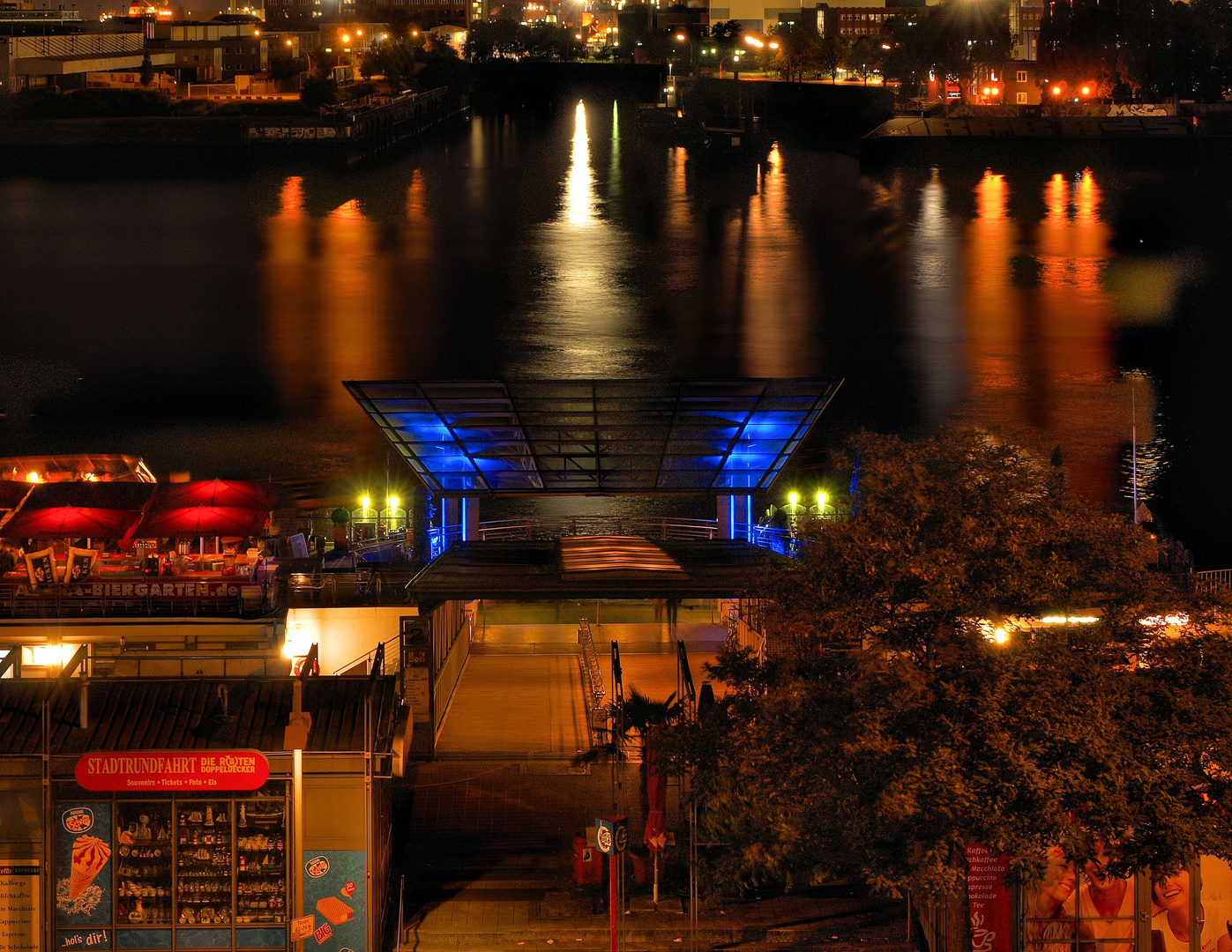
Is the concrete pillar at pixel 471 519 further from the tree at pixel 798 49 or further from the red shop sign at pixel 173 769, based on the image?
the tree at pixel 798 49

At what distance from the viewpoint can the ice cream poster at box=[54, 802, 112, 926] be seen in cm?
1009

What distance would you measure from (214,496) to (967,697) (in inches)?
464

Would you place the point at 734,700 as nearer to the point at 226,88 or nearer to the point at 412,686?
the point at 412,686

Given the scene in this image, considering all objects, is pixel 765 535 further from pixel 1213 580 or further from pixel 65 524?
pixel 65 524

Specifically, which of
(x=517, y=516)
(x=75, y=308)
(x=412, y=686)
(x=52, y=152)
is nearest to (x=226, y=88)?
(x=52, y=152)

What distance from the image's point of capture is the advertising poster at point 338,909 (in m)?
10.3

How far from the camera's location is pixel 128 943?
10.2m

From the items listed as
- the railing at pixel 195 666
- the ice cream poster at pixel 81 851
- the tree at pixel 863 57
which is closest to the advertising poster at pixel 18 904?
the ice cream poster at pixel 81 851

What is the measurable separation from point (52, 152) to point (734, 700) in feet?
372

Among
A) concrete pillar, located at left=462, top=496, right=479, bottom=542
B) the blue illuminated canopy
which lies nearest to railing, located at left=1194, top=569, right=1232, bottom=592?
the blue illuminated canopy

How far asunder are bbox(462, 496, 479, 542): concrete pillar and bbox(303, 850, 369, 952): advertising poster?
8.08 metres

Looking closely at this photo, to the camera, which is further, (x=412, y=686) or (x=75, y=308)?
(x=75, y=308)

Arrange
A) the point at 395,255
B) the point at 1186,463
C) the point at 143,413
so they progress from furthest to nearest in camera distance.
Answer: the point at 395,255
the point at 143,413
the point at 1186,463

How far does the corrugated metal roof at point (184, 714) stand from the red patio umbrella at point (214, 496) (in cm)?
768
